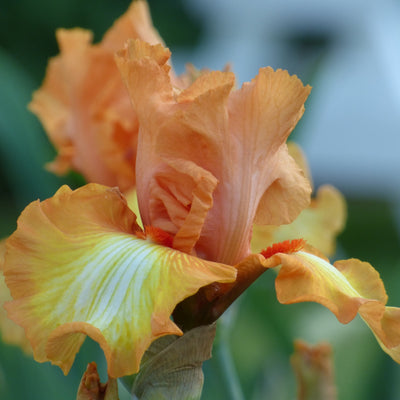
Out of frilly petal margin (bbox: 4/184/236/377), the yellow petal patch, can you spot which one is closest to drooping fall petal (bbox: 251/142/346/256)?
the yellow petal patch

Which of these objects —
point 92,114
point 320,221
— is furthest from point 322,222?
point 92,114

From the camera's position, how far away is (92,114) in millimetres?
1089

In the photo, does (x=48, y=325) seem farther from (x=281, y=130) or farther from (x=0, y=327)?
(x=0, y=327)

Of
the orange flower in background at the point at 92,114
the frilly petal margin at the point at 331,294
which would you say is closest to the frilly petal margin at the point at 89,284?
the frilly petal margin at the point at 331,294

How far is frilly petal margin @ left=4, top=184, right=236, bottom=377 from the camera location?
498mm

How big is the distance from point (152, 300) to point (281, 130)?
0.24 meters

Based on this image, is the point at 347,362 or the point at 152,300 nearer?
the point at 152,300

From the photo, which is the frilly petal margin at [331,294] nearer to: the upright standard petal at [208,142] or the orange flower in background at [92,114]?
the upright standard petal at [208,142]

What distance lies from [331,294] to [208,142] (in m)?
0.20

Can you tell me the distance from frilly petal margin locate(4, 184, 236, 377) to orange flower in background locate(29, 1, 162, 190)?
482mm

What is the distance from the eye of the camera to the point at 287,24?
4.03 m

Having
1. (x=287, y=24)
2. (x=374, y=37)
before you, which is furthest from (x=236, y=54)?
(x=374, y=37)

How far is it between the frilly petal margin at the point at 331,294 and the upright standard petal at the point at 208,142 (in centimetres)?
8

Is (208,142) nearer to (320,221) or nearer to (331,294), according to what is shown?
(331,294)
